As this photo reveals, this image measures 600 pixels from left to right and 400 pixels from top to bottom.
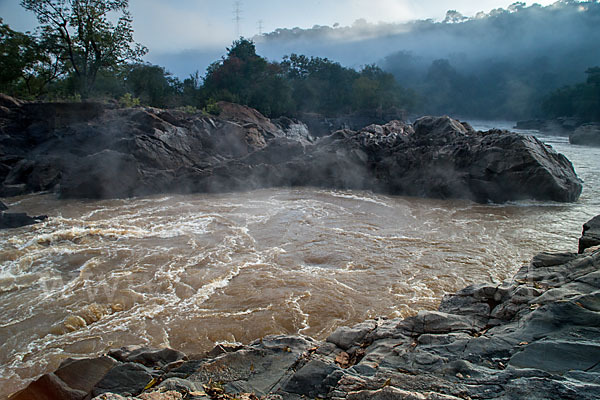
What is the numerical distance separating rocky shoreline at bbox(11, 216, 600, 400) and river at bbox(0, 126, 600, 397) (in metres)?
1.44

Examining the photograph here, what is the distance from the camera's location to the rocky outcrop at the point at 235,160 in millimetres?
13156

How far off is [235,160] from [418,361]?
1421 cm

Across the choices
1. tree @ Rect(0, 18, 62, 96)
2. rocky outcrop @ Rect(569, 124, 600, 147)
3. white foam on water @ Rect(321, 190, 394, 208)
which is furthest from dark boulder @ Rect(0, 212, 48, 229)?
rocky outcrop @ Rect(569, 124, 600, 147)

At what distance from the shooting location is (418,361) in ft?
9.55

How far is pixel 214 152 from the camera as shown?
58.5ft

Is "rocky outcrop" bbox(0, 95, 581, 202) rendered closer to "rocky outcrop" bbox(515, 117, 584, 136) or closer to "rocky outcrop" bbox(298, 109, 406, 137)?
"rocky outcrop" bbox(298, 109, 406, 137)

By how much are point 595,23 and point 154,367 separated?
111259 mm

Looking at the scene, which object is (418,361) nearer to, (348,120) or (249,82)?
(249,82)

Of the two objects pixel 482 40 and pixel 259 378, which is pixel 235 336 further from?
pixel 482 40

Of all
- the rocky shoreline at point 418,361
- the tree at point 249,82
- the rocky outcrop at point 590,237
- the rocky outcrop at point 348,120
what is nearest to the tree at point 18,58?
the tree at point 249,82

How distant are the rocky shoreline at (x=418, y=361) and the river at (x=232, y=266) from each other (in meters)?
1.44

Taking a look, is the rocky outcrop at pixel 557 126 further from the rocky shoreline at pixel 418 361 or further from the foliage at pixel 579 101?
the rocky shoreline at pixel 418 361

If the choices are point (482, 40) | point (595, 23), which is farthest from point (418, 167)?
point (482, 40)

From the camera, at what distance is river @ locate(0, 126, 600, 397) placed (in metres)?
5.21
